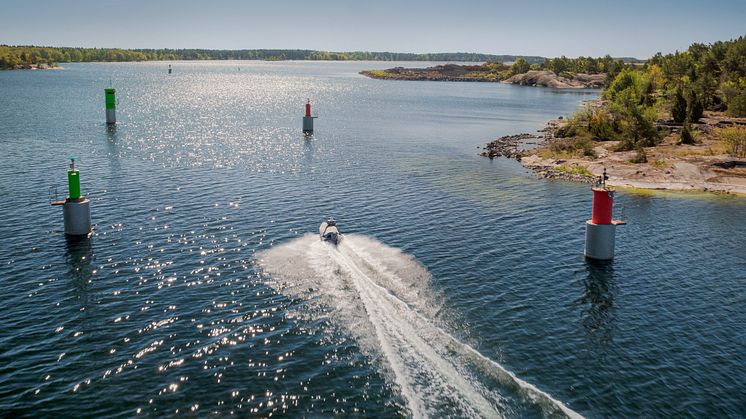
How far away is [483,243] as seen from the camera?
44.4 meters

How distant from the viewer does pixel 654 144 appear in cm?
8700

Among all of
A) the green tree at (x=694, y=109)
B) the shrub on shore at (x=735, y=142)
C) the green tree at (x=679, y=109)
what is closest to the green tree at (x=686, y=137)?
the shrub on shore at (x=735, y=142)

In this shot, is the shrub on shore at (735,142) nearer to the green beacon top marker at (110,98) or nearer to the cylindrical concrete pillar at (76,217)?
the cylindrical concrete pillar at (76,217)

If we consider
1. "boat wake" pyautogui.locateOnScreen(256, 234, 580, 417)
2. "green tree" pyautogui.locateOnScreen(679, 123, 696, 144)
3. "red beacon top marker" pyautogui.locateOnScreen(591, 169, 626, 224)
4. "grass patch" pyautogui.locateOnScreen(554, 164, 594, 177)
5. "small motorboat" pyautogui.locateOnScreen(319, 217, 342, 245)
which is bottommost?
"boat wake" pyautogui.locateOnScreen(256, 234, 580, 417)

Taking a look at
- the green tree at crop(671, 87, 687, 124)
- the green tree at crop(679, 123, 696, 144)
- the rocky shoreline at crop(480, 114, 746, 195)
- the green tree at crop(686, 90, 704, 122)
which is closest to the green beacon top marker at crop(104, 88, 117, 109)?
the rocky shoreline at crop(480, 114, 746, 195)

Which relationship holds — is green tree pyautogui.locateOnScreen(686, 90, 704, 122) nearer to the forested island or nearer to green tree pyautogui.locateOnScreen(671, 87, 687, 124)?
the forested island

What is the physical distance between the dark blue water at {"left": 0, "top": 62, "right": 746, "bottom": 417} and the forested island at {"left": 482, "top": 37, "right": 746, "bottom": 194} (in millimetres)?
7048

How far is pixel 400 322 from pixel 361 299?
3.41 metres

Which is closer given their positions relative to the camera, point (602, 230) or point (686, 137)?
point (602, 230)

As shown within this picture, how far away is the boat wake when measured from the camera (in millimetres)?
24234

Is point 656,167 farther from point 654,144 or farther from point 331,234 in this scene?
point 331,234

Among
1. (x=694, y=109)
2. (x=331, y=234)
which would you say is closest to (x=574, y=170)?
(x=331, y=234)

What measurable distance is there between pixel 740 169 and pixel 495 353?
5481 centimetres

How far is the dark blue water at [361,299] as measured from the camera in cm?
2484
